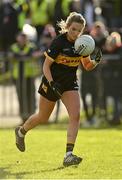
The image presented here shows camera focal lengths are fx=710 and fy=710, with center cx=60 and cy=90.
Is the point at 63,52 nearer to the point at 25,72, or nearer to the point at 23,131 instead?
the point at 23,131

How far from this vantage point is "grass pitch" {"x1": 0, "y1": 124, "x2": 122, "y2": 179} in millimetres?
8516

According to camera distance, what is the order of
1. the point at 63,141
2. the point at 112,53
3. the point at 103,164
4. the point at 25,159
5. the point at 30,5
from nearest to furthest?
the point at 103,164, the point at 25,159, the point at 63,141, the point at 112,53, the point at 30,5

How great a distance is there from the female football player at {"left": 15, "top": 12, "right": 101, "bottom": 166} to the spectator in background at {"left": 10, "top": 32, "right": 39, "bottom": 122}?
5.79m

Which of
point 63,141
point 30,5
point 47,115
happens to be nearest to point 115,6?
point 30,5

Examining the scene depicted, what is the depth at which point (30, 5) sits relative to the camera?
17.0 meters

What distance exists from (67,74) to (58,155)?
4.74ft

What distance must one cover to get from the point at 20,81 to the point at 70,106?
250 inches

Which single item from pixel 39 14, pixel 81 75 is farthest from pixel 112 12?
pixel 81 75

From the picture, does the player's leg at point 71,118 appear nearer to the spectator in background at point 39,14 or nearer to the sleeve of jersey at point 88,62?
the sleeve of jersey at point 88,62

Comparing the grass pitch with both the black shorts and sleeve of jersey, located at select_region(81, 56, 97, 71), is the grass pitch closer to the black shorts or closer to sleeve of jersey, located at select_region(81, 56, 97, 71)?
the black shorts

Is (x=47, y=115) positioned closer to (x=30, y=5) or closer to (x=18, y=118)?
(x=18, y=118)

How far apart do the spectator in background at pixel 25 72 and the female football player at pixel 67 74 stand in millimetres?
5791

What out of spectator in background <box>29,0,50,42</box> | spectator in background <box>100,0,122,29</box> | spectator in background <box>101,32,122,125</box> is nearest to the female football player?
spectator in background <box>101,32,122,125</box>

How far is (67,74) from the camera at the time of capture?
9430 millimetres
